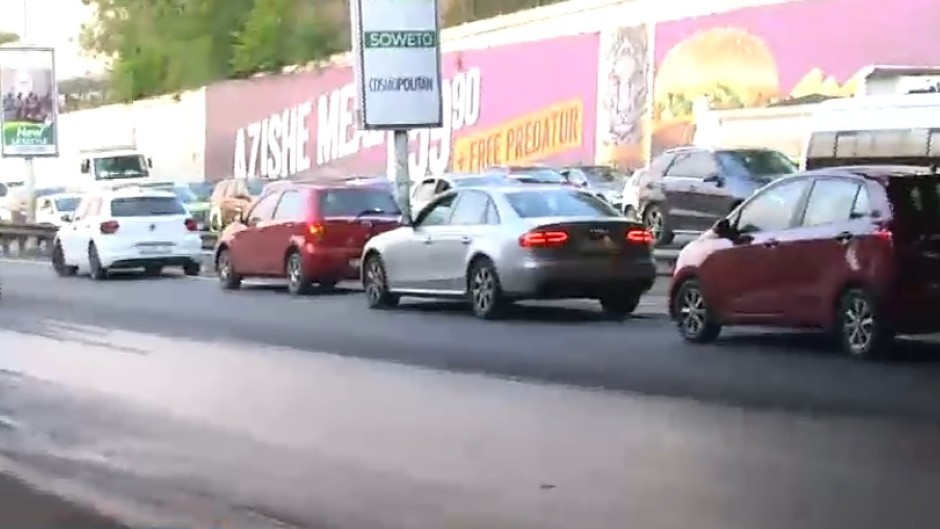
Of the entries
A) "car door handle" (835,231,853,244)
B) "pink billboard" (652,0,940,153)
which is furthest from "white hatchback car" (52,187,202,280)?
"car door handle" (835,231,853,244)

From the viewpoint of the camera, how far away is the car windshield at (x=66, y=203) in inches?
1954

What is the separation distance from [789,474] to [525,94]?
38824 mm

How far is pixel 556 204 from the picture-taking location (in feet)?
68.7

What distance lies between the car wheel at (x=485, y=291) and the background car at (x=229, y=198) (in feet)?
68.6

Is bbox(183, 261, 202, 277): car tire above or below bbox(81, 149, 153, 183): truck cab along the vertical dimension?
below

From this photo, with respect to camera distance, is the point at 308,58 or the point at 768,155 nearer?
the point at 768,155

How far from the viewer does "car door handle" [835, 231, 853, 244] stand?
15.5 m

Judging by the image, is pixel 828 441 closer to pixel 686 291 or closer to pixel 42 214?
pixel 686 291

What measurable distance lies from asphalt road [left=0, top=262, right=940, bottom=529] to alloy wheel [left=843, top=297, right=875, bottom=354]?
225 millimetres

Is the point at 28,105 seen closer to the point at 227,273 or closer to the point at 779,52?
the point at 779,52

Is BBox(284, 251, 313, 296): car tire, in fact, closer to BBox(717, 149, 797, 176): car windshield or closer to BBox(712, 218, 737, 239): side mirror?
BBox(717, 149, 797, 176): car windshield


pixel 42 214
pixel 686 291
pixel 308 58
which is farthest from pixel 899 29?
pixel 308 58

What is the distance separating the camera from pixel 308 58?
69.3m

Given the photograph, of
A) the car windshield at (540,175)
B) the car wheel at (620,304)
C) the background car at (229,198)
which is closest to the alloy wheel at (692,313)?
the car wheel at (620,304)
